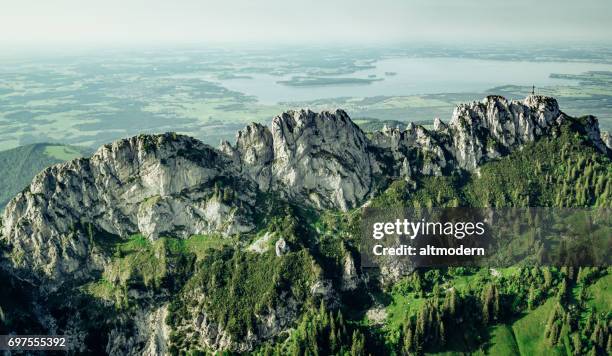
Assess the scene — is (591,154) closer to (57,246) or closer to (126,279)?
(126,279)

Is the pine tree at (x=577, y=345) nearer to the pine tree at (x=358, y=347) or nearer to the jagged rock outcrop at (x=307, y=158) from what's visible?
the pine tree at (x=358, y=347)

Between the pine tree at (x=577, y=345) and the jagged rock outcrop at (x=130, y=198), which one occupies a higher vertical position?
the jagged rock outcrop at (x=130, y=198)

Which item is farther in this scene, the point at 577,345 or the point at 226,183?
the point at 226,183

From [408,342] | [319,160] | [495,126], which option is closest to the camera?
[408,342]

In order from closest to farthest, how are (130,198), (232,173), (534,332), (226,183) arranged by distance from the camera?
(534,332), (130,198), (226,183), (232,173)

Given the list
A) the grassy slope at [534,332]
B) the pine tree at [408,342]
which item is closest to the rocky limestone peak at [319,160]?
the pine tree at [408,342]

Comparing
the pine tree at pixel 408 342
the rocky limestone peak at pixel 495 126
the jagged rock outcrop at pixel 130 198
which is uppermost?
the rocky limestone peak at pixel 495 126

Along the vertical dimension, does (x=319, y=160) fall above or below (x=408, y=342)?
above

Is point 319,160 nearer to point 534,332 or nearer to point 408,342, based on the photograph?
point 408,342

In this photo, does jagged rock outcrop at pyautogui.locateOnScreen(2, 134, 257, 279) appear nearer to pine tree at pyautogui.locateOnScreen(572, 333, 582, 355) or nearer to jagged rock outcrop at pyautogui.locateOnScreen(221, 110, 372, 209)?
jagged rock outcrop at pyautogui.locateOnScreen(221, 110, 372, 209)

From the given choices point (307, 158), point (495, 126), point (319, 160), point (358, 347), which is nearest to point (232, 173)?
point (307, 158)

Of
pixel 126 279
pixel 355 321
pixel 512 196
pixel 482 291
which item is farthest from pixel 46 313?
pixel 512 196
